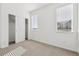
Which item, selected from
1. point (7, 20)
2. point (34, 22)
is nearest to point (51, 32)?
point (34, 22)

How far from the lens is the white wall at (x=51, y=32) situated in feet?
9.06

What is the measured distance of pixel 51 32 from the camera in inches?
147

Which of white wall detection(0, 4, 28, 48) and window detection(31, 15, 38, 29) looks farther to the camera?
window detection(31, 15, 38, 29)

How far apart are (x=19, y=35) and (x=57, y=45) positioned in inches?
109

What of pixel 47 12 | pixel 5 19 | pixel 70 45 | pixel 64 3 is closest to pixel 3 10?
pixel 5 19

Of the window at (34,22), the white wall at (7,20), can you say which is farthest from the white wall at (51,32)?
the white wall at (7,20)

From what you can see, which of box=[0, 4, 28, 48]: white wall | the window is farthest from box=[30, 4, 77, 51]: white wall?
box=[0, 4, 28, 48]: white wall

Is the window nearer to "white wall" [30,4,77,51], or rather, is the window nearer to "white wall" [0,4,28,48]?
"white wall" [30,4,77,51]

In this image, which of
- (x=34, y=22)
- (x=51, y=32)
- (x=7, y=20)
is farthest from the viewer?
(x=34, y=22)

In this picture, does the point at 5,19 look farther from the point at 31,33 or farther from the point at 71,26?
the point at 71,26

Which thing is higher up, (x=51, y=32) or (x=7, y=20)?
(x=7, y=20)

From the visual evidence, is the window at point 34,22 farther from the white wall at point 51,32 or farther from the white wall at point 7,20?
the white wall at point 7,20

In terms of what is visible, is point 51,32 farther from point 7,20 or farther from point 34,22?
point 7,20

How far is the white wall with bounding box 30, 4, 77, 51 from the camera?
2.76 meters
